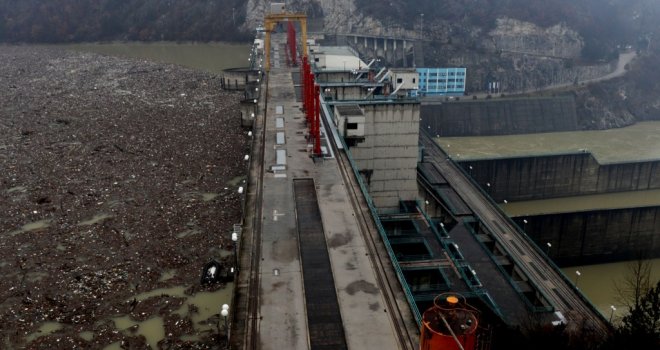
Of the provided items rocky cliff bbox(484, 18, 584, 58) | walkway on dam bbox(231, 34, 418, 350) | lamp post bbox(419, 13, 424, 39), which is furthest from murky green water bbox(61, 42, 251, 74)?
walkway on dam bbox(231, 34, 418, 350)

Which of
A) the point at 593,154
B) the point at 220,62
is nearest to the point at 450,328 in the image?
the point at 593,154

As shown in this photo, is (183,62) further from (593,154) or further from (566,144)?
(593,154)

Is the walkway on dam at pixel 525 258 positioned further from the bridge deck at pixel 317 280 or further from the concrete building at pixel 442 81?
the concrete building at pixel 442 81

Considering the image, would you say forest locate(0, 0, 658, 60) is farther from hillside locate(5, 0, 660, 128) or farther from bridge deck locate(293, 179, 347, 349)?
bridge deck locate(293, 179, 347, 349)

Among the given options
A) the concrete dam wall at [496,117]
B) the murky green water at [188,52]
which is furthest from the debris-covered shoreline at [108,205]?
the murky green water at [188,52]

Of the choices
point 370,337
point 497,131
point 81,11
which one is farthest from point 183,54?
point 370,337

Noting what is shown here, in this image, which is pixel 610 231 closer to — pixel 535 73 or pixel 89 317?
pixel 89 317
